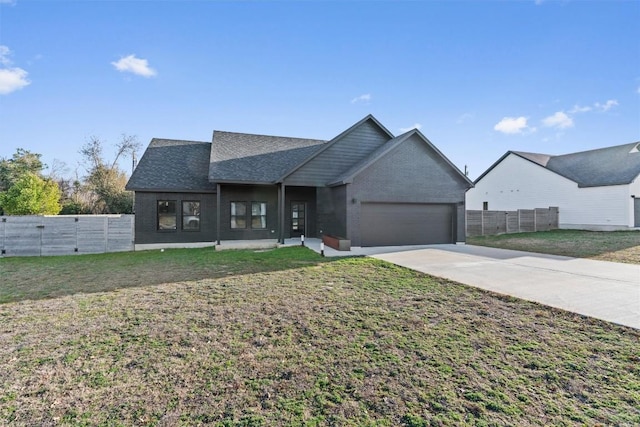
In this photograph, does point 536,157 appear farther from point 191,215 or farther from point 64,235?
point 64,235

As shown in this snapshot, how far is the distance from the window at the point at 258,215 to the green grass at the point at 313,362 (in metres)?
9.23

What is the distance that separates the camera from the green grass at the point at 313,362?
270cm

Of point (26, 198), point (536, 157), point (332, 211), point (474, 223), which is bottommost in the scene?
point (474, 223)

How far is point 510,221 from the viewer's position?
2056 centimetres

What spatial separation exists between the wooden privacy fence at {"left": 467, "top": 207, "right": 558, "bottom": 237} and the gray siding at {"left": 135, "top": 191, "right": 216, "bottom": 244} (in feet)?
52.3

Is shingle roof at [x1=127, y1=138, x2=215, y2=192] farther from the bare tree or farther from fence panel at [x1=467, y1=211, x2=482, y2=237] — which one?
fence panel at [x1=467, y1=211, x2=482, y2=237]

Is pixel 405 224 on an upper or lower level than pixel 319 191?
lower

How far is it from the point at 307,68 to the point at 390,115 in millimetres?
5490

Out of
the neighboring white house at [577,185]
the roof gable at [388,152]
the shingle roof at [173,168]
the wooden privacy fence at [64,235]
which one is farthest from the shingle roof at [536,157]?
the wooden privacy fence at [64,235]

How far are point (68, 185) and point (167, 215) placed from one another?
2369cm

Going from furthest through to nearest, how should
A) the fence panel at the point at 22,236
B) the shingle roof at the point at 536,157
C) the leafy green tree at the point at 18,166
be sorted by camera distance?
the leafy green tree at the point at 18,166 → the shingle roof at the point at 536,157 → the fence panel at the point at 22,236

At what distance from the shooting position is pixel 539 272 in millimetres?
8250

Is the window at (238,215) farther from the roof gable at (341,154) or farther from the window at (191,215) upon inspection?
the roof gable at (341,154)

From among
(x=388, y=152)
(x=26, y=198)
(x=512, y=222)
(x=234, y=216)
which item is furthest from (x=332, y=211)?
(x=26, y=198)
